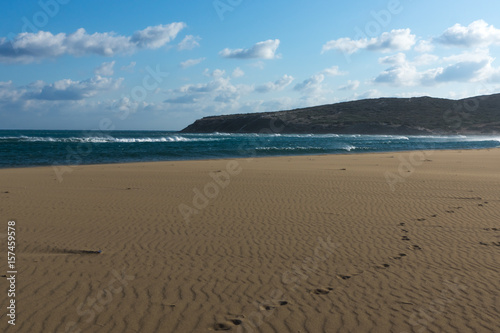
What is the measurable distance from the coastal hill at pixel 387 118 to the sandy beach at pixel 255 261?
87.3 m

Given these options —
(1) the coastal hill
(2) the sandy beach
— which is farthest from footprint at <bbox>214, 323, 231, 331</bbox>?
(1) the coastal hill

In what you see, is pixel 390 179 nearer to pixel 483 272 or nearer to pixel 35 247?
pixel 483 272

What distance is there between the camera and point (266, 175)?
17.7 meters

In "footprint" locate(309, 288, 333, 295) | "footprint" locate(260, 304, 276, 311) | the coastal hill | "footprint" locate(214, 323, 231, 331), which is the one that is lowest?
"footprint" locate(214, 323, 231, 331)

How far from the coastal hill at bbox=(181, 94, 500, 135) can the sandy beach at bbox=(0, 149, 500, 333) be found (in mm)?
87320

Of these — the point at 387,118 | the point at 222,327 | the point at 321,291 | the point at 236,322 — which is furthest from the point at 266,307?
the point at 387,118

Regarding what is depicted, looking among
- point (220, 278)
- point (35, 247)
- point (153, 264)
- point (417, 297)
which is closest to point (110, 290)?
point (153, 264)

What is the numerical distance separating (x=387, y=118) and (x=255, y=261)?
104293mm

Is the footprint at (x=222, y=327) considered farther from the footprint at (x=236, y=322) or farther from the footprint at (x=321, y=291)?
the footprint at (x=321, y=291)

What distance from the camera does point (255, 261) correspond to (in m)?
6.52

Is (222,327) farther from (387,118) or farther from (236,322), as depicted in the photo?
(387,118)

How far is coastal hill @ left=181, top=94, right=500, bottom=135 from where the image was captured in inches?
3641

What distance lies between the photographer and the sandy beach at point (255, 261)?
470 cm

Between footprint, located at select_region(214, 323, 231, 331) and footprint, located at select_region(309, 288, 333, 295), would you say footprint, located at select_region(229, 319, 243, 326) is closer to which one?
footprint, located at select_region(214, 323, 231, 331)
